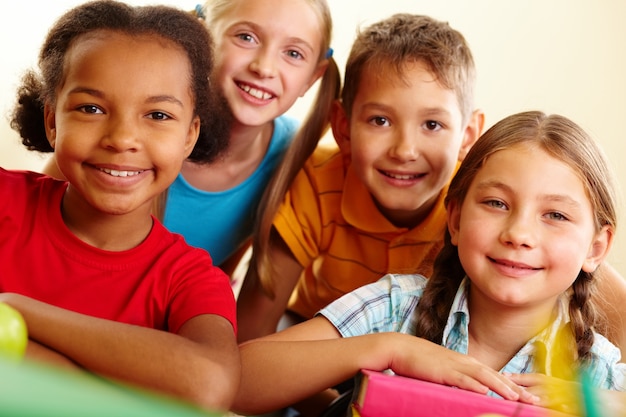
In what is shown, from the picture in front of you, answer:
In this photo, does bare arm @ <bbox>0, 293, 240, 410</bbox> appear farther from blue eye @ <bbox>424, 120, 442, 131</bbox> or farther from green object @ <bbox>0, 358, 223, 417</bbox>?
blue eye @ <bbox>424, 120, 442, 131</bbox>

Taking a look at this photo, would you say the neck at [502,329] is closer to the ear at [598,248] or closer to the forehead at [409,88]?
the ear at [598,248]

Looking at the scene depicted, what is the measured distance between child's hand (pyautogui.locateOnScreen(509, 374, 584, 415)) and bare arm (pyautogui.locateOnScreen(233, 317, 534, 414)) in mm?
58

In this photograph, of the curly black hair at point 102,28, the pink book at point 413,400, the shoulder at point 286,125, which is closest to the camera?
the pink book at point 413,400

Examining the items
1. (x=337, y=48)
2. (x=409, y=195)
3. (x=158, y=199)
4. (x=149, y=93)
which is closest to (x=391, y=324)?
(x=409, y=195)

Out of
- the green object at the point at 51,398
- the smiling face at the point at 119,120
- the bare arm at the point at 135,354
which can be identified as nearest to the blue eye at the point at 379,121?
the smiling face at the point at 119,120

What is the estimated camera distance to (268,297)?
157cm

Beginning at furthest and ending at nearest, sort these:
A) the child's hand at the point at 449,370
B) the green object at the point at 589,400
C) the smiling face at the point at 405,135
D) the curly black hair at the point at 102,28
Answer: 1. the smiling face at the point at 405,135
2. the curly black hair at the point at 102,28
3. the child's hand at the point at 449,370
4. the green object at the point at 589,400

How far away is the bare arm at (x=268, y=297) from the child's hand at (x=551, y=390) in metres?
0.72

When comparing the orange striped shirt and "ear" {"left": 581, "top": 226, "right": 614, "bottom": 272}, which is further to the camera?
the orange striped shirt

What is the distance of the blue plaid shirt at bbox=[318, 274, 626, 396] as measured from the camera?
1049 mm

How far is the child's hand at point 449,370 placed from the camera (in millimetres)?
853

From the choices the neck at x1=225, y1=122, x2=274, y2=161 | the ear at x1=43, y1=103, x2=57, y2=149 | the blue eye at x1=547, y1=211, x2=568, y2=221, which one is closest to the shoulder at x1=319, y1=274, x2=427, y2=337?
the blue eye at x1=547, y1=211, x2=568, y2=221

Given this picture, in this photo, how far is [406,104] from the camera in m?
1.36

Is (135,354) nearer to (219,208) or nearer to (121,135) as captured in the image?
(121,135)
